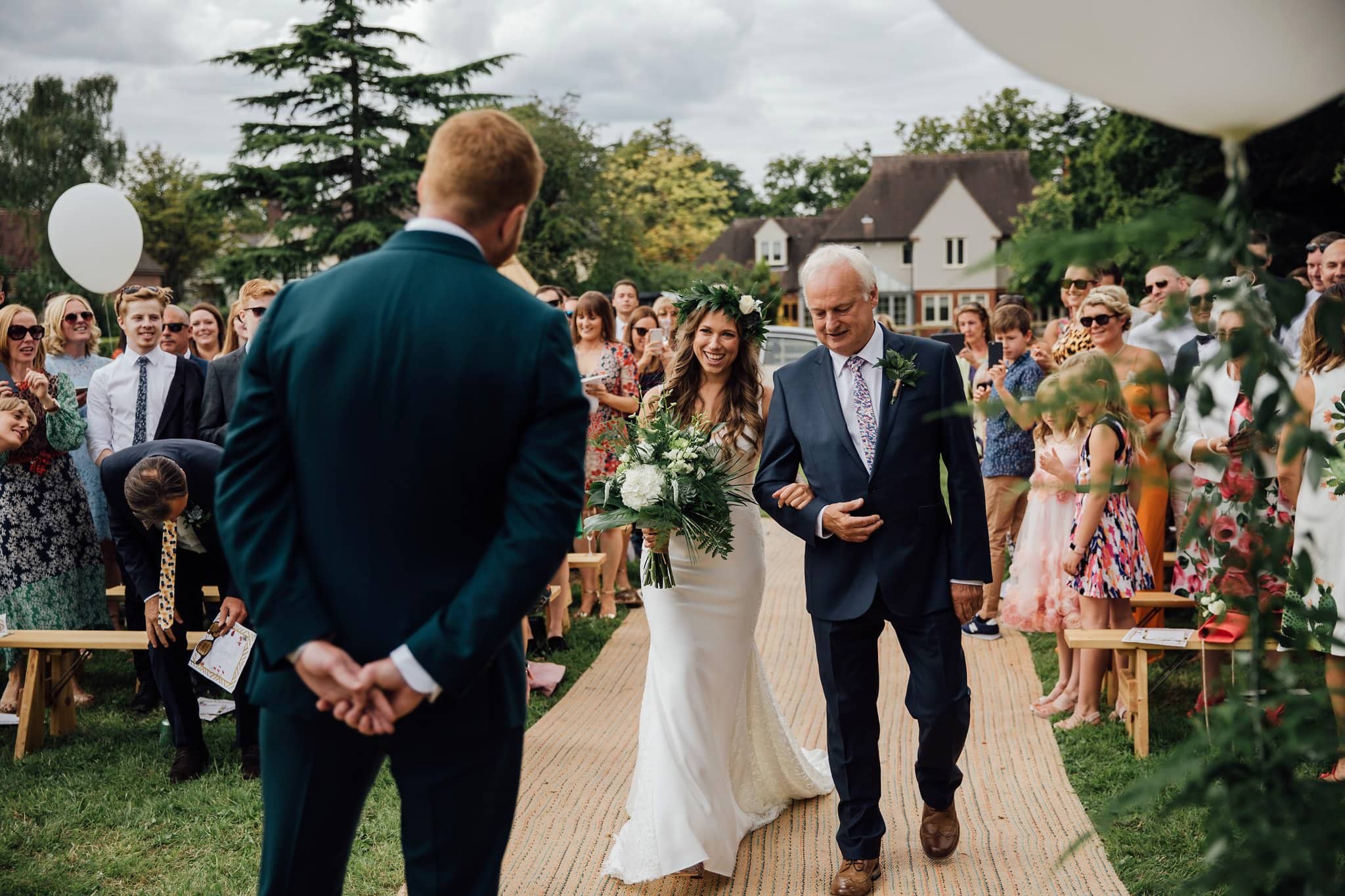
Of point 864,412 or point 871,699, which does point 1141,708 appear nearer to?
point 871,699

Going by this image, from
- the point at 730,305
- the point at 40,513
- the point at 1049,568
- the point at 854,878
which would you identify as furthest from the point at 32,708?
the point at 1049,568

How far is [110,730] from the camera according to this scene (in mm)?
6613

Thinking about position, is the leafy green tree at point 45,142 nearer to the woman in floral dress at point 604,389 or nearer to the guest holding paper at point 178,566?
the woman in floral dress at point 604,389

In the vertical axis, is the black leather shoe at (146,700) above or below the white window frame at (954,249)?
below

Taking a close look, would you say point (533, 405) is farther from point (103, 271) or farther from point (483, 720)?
point (103, 271)

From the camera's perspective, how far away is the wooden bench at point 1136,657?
229 inches

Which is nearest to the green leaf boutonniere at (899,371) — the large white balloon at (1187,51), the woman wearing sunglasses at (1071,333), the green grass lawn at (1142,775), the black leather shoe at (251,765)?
the green grass lawn at (1142,775)

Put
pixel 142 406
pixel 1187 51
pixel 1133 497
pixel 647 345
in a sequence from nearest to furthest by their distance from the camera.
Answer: pixel 1187 51, pixel 1133 497, pixel 142 406, pixel 647 345

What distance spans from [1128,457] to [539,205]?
31.0 meters

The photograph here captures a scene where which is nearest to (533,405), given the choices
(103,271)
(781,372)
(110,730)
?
(781,372)

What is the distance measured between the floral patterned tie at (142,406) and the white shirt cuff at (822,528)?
4.98m

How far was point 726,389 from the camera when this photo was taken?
5184 millimetres

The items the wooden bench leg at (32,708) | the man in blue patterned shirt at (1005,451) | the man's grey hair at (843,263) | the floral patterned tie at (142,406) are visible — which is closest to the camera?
the man's grey hair at (843,263)

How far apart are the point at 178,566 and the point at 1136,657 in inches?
201
